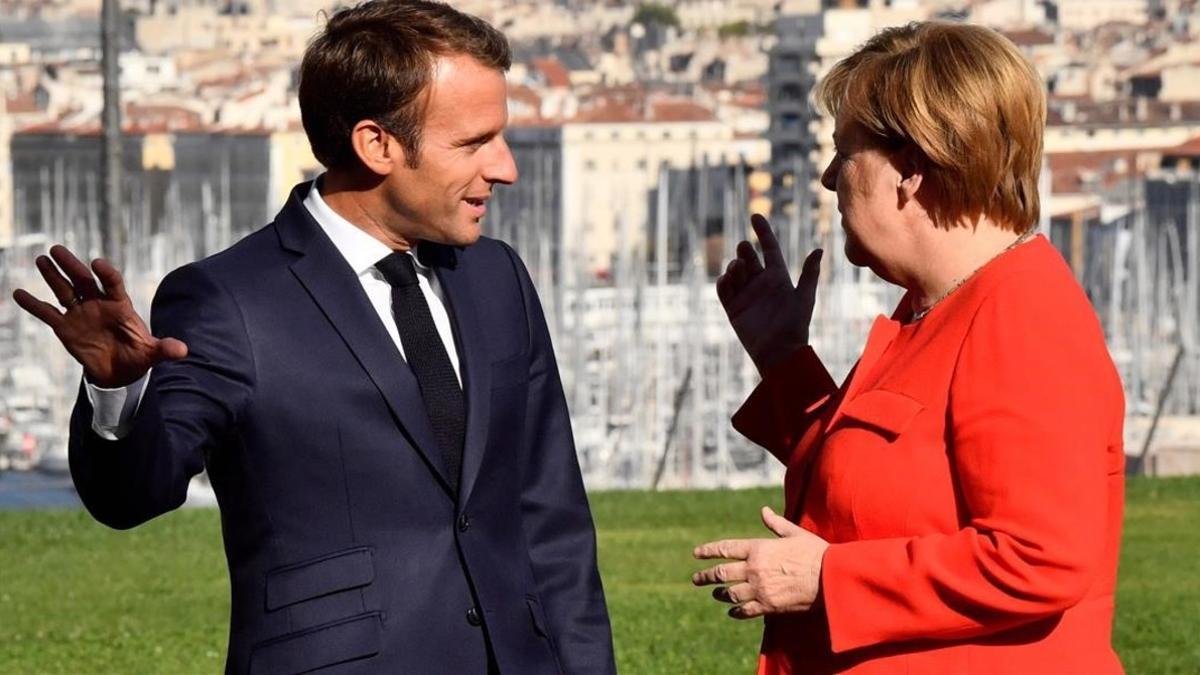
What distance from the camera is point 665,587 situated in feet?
22.9

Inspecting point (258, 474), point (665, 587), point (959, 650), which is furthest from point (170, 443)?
point (665, 587)

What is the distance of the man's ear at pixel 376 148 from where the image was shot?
2.49 metres

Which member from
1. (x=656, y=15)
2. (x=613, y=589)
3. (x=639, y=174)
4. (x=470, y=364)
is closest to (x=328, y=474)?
(x=470, y=364)

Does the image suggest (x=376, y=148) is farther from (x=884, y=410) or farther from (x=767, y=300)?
(x=884, y=410)

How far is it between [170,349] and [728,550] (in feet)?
1.70

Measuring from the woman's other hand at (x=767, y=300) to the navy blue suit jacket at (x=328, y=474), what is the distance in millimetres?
293

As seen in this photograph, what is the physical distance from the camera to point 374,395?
8.02 ft

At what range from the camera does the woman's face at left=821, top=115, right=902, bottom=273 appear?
2.29 meters

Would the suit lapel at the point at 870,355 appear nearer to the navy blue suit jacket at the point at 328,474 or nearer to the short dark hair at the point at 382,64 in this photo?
the navy blue suit jacket at the point at 328,474

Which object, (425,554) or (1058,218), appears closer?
(425,554)

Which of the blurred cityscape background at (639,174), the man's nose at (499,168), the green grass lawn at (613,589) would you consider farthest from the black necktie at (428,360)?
the blurred cityscape background at (639,174)

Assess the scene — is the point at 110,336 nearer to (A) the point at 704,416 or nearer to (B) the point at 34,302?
(B) the point at 34,302

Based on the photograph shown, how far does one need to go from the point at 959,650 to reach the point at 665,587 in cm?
477

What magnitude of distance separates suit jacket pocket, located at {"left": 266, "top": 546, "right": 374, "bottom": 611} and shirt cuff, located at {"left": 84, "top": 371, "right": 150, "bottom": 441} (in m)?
0.26
